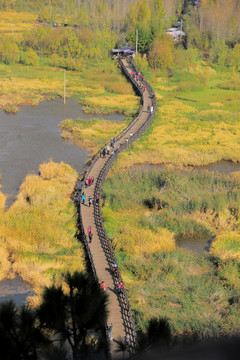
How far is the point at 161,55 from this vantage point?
9638 cm

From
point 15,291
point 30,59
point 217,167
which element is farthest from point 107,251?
point 30,59

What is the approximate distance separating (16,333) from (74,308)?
1801 mm

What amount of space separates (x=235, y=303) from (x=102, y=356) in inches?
324

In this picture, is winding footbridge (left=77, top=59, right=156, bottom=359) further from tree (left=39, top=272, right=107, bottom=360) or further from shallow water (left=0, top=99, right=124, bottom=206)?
tree (left=39, top=272, right=107, bottom=360)

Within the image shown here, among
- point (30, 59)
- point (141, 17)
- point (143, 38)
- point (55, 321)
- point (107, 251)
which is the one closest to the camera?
point (55, 321)

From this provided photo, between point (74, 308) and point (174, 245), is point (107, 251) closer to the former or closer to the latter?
point (174, 245)

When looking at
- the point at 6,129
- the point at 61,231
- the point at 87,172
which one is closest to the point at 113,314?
the point at 61,231

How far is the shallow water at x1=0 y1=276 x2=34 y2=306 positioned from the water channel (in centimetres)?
10

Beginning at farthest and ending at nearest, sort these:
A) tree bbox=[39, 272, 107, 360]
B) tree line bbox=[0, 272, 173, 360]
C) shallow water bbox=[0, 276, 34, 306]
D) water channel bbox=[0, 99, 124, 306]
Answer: water channel bbox=[0, 99, 124, 306] → shallow water bbox=[0, 276, 34, 306] → tree bbox=[39, 272, 107, 360] → tree line bbox=[0, 272, 173, 360]

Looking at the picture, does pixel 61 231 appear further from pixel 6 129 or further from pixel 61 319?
pixel 6 129

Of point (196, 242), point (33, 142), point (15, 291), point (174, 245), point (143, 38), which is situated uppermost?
point (143, 38)

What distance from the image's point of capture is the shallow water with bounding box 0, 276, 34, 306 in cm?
2862

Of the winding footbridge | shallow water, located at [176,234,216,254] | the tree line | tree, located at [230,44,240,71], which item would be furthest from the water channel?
tree, located at [230,44,240,71]

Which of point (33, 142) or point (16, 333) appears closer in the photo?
point (16, 333)
